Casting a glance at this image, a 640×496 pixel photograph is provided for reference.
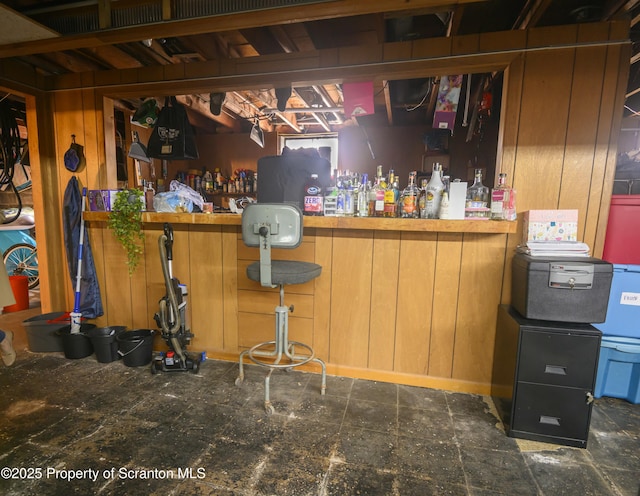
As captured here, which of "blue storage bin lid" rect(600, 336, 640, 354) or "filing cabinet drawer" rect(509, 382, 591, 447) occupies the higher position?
"blue storage bin lid" rect(600, 336, 640, 354)

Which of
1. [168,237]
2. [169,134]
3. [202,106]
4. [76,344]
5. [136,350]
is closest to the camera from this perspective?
[168,237]

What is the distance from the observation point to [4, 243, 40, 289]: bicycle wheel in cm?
427

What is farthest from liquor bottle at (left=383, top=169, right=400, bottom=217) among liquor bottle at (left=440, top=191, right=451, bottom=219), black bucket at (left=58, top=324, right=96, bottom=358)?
black bucket at (left=58, top=324, right=96, bottom=358)

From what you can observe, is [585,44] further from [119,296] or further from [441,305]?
[119,296]

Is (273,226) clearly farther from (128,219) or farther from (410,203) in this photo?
(128,219)

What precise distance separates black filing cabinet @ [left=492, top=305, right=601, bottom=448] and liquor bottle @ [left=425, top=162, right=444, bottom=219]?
80cm

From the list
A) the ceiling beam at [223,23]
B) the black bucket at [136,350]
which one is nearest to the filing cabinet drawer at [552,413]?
the ceiling beam at [223,23]

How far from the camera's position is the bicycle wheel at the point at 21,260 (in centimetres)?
427

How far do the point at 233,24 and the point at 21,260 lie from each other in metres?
4.59

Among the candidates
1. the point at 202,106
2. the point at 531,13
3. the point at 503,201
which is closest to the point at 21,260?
the point at 202,106

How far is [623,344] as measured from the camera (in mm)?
2029

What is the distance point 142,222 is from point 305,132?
3677 millimetres

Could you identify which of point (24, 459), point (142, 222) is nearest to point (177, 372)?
point (24, 459)

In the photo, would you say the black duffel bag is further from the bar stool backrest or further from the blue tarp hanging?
the bar stool backrest
